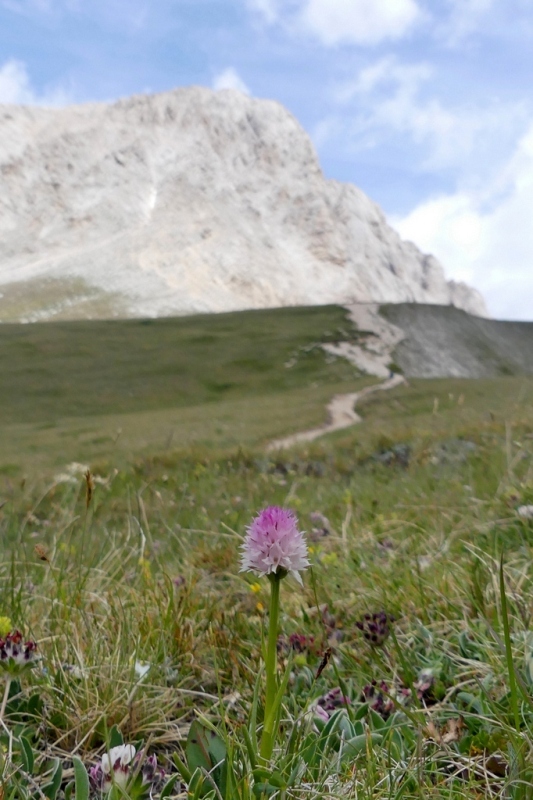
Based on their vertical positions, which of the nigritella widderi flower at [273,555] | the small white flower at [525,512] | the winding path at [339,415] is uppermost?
the nigritella widderi flower at [273,555]

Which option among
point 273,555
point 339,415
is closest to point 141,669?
point 273,555

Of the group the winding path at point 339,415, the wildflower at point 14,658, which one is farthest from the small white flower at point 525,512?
the winding path at point 339,415

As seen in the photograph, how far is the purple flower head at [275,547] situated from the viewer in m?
1.69

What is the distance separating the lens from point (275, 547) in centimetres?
170

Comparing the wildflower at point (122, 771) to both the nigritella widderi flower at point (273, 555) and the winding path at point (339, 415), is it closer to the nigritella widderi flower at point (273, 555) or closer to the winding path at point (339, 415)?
the nigritella widderi flower at point (273, 555)

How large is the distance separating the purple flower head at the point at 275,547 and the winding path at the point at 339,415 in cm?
1971

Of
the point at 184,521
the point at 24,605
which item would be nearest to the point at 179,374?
the point at 184,521

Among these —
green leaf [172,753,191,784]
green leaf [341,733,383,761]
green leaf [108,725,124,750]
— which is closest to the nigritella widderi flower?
green leaf [172,753,191,784]

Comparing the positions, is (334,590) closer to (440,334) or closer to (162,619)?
(162,619)

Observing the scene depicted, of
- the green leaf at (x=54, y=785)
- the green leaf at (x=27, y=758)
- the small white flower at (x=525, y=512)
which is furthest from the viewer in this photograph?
the small white flower at (x=525, y=512)

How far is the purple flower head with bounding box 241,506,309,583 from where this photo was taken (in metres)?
1.69

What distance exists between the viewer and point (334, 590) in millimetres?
3828

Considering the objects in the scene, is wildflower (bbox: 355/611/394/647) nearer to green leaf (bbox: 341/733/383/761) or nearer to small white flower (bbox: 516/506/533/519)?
green leaf (bbox: 341/733/383/761)

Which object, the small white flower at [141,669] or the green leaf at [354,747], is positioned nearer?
the green leaf at [354,747]
